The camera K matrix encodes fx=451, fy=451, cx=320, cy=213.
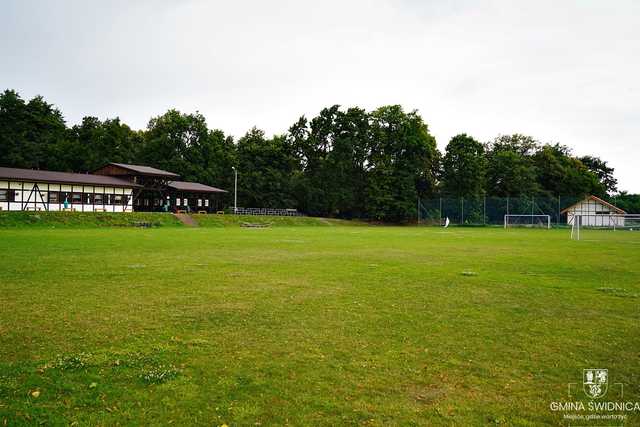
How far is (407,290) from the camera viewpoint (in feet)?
36.6

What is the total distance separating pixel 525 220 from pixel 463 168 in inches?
554

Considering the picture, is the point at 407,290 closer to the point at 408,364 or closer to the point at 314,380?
the point at 408,364

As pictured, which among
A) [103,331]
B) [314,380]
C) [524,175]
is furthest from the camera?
[524,175]

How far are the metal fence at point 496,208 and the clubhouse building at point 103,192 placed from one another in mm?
36628

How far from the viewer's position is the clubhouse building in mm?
49594

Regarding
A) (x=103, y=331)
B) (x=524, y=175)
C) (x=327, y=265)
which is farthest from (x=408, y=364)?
(x=524, y=175)

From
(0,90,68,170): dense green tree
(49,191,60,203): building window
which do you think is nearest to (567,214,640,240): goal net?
(49,191,60,203): building window

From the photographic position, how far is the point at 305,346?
668cm

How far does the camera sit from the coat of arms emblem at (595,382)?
519 centimetres

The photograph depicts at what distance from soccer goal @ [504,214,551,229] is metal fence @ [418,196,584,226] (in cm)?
140

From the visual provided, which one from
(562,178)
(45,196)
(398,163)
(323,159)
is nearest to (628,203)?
(562,178)

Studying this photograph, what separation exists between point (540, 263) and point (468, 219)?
5406 cm

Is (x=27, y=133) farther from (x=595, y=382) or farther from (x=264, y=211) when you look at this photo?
(x=595, y=382)

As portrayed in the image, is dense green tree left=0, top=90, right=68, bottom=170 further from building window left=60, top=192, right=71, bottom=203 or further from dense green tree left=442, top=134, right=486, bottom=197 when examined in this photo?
dense green tree left=442, top=134, right=486, bottom=197
